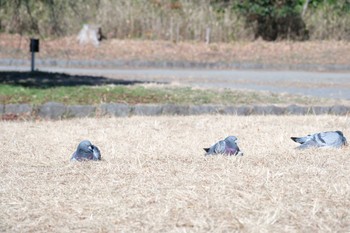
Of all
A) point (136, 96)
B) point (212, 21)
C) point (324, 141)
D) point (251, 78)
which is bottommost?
point (251, 78)

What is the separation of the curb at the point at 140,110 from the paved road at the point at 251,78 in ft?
9.06

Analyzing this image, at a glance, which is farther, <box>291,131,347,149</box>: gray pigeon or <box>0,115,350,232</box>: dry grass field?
<box>291,131,347,149</box>: gray pigeon

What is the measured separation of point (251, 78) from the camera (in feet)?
58.0

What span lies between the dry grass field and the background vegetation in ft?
54.2

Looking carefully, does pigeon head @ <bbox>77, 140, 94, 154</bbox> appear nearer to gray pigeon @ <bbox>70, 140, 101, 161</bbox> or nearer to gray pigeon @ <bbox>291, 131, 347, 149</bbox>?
gray pigeon @ <bbox>70, 140, 101, 161</bbox>

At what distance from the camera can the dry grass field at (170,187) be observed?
4.55 meters

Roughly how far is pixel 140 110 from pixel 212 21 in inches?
577

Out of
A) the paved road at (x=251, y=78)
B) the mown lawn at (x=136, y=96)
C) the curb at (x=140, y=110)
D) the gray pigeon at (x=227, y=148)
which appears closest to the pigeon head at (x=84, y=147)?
the gray pigeon at (x=227, y=148)

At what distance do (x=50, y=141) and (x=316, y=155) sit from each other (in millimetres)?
2926

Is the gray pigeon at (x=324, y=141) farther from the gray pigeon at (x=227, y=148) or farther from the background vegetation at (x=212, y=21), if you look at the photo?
the background vegetation at (x=212, y=21)

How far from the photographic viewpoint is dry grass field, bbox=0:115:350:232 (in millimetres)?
4547

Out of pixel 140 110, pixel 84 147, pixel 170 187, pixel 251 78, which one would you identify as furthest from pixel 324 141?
pixel 251 78

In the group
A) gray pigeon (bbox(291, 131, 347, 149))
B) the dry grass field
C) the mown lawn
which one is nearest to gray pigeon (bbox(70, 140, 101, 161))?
the dry grass field

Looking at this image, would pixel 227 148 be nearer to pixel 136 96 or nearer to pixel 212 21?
pixel 136 96
